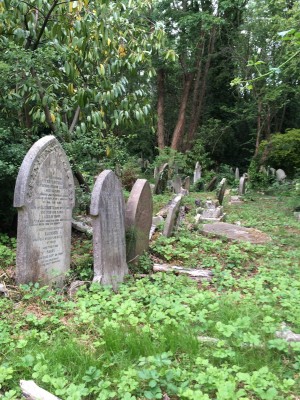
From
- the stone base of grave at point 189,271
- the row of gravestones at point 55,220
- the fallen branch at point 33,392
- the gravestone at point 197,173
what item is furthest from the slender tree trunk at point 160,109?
the fallen branch at point 33,392

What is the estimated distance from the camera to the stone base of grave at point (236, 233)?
286 inches

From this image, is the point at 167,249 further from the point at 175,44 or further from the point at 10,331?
the point at 175,44

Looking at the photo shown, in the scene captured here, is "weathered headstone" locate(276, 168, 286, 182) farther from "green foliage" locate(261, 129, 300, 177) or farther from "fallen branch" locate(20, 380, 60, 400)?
"fallen branch" locate(20, 380, 60, 400)

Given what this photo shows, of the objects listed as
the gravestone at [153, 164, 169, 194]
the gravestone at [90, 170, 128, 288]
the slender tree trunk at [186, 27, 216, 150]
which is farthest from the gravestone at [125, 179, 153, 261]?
the slender tree trunk at [186, 27, 216, 150]

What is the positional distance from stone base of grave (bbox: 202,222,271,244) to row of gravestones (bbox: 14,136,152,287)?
9.07ft

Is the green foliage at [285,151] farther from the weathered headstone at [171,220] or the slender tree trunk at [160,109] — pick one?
the weathered headstone at [171,220]

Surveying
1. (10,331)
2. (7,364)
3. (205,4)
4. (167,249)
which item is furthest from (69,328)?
(205,4)

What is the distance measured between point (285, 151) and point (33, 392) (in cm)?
1832

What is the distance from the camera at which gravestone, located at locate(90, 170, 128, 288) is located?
173 inches

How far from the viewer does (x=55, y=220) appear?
4445 millimetres

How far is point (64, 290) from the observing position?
4.29 metres

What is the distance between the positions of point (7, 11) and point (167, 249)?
4.06 metres

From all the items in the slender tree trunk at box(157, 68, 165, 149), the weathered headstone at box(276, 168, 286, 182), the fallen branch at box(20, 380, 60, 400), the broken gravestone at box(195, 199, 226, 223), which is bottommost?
the fallen branch at box(20, 380, 60, 400)

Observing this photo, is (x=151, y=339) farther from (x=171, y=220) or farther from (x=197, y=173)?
(x=197, y=173)
